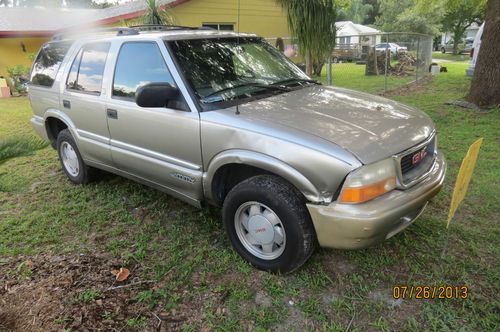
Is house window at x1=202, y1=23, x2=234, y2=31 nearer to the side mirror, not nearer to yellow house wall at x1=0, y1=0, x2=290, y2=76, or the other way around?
yellow house wall at x1=0, y1=0, x2=290, y2=76

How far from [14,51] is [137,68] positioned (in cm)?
1510

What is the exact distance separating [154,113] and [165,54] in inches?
20.4

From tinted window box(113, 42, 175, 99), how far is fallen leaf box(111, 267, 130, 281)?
1582mm

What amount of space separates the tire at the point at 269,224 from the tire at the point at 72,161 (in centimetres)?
249

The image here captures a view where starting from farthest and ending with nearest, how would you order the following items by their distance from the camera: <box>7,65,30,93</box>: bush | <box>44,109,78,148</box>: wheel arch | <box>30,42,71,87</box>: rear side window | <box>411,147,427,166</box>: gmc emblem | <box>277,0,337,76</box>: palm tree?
<box>7,65,30,93</box>: bush, <box>277,0,337,76</box>: palm tree, <box>30,42,71,87</box>: rear side window, <box>44,109,78,148</box>: wheel arch, <box>411,147,427,166</box>: gmc emblem

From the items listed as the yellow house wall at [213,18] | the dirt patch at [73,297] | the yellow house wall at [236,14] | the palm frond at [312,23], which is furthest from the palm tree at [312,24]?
the yellow house wall at [213,18]

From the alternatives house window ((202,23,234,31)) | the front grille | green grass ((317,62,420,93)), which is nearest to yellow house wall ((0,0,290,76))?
house window ((202,23,234,31))

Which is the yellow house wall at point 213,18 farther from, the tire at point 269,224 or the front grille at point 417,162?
the front grille at point 417,162

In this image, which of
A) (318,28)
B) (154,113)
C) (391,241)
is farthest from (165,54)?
(318,28)

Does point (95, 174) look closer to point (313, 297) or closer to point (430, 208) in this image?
point (313, 297)

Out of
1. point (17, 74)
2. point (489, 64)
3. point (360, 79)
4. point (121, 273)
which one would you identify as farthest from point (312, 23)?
point (17, 74)

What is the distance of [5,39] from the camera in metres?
15.2

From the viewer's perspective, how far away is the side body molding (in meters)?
2.54

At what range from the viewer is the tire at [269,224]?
2.67 m
